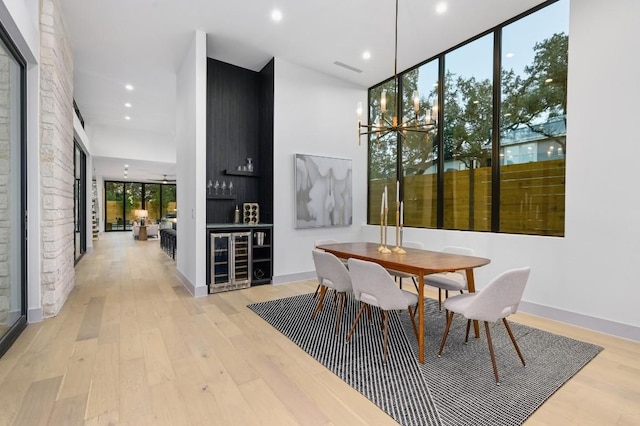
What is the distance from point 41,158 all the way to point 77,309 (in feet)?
5.63

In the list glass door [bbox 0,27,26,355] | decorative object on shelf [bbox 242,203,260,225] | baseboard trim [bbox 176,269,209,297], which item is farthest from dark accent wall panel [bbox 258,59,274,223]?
glass door [bbox 0,27,26,355]

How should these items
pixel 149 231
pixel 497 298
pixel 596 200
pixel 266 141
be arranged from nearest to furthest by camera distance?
pixel 497 298
pixel 596 200
pixel 266 141
pixel 149 231

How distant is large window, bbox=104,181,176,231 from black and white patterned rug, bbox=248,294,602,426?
→ 14.9 metres

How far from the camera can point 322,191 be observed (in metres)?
5.32

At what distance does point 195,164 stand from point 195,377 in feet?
9.22

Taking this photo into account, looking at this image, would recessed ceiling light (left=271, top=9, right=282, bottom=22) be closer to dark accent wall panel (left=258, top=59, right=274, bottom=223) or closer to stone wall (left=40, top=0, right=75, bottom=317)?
dark accent wall panel (left=258, top=59, right=274, bottom=223)

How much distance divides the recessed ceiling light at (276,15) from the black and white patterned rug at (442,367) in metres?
3.55

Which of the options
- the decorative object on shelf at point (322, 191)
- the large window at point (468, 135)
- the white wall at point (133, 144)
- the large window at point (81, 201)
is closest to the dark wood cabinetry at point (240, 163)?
the decorative object on shelf at point (322, 191)

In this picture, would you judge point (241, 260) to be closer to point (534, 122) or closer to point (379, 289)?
point (379, 289)

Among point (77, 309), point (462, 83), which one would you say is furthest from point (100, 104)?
point (462, 83)

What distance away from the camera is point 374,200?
5988 millimetres

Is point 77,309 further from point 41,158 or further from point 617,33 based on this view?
point 617,33

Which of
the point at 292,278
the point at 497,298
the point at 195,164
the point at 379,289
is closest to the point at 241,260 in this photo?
the point at 292,278

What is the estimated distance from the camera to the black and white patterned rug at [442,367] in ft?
6.10
